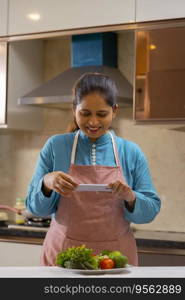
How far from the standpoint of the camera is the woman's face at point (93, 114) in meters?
2.26

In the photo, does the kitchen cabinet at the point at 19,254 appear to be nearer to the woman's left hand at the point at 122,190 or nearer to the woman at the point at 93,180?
the woman at the point at 93,180

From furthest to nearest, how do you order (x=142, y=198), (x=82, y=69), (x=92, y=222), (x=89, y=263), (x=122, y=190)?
(x=82, y=69)
(x=92, y=222)
(x=142, y=198)
(x=122, y=190)
(x=89, y=263)

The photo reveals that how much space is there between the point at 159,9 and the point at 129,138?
83cm

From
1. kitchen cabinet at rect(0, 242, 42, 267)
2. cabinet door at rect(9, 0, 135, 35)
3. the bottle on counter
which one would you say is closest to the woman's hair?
cabinet door at rect(9, 0, 135, 35)

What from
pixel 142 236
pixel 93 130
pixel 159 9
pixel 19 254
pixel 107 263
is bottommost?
pixel 19 254

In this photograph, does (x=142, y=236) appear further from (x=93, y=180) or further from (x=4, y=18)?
(x=4, y=18)

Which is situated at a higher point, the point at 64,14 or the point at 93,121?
the point at 64,14

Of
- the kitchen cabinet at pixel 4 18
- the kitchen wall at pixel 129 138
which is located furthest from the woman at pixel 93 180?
the kitchen cabinet at pixel 4 18

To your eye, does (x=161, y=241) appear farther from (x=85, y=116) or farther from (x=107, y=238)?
(x=85, y=116)

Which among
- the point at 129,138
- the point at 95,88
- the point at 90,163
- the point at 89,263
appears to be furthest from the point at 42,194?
the point at 129,138

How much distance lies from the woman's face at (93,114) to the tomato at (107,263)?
25.3 inches

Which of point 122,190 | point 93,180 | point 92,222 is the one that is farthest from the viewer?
point 93,180

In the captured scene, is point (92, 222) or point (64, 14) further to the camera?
point (64, 14)

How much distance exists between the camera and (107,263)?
1.72 meters
